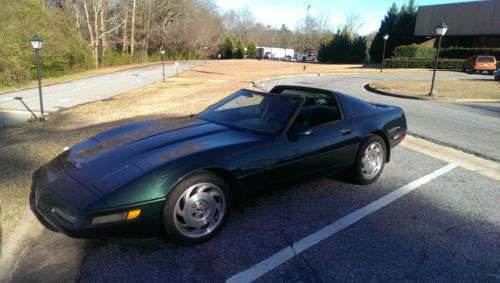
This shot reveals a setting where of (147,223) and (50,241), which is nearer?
(147,223)

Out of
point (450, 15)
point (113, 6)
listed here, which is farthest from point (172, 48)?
point (450, 15)

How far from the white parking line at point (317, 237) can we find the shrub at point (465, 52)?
4118 centimetres

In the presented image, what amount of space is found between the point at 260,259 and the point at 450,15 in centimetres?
4908

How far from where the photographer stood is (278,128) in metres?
3.51

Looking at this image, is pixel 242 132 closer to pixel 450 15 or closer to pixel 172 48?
pixel 450 15

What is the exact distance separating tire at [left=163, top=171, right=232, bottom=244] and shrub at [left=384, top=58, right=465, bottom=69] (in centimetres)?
3957

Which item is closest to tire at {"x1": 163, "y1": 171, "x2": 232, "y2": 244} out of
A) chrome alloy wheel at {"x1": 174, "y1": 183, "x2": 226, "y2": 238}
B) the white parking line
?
chrome alloy wheel at {"x1": 174, "y1": 183, "x2": 226, "y2": 238}

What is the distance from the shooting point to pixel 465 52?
39.4 meters

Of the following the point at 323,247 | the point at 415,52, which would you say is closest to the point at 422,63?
the point at 415,52

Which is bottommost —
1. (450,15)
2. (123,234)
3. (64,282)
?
(64,282)

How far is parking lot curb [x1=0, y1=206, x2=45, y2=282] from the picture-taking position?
262cm

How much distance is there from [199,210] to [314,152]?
1363mm

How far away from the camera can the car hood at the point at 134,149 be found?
2744mm

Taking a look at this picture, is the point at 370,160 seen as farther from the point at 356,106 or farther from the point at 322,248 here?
the point at 322,248
